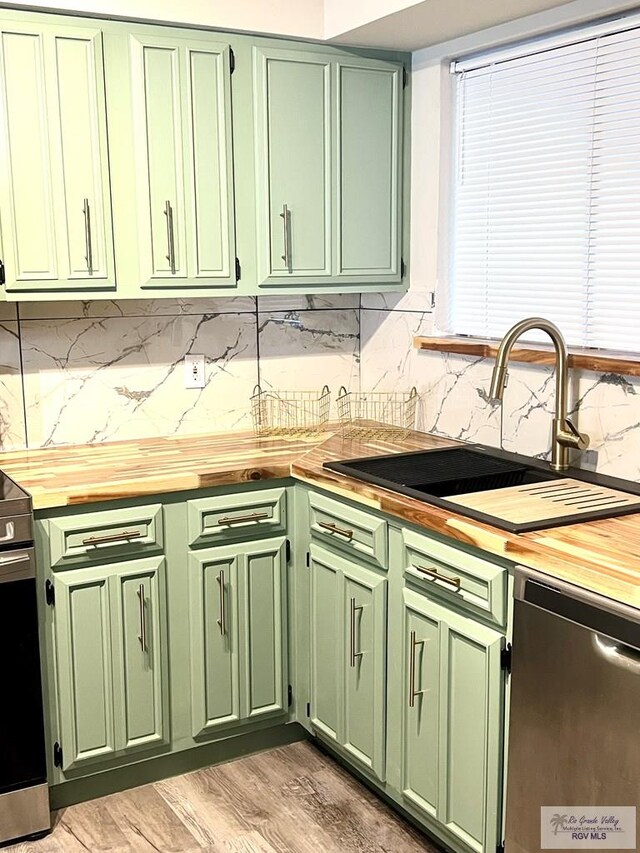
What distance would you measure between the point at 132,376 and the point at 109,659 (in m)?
0.95

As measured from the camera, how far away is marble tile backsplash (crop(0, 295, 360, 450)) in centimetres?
295

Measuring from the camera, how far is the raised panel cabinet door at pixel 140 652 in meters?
2.61

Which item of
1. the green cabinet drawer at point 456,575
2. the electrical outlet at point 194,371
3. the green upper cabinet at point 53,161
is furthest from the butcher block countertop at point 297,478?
the green upper cabinet at point 53,161

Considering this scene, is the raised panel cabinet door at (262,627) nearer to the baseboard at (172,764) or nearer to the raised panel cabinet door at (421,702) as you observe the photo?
the baseboard at (172,764)

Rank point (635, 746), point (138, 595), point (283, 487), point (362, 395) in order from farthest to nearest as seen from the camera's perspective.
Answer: point (362, 395), point (283, 487), point (138, 595), point (635, 746)

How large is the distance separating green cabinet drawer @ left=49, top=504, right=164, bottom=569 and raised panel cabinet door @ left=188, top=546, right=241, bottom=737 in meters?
0.16

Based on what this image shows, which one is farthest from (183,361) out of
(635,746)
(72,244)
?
(635,746)

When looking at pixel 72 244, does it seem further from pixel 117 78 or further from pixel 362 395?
pixel 362 395

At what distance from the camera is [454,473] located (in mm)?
2637

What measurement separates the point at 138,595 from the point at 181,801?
0.62 metres

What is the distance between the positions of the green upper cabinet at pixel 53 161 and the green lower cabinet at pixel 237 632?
90cm

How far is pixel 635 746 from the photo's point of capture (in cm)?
171

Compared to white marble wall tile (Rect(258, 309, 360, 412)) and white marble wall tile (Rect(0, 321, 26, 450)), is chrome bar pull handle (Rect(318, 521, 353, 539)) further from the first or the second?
white marble wall tile (Rect(0, 321, 26, 450))

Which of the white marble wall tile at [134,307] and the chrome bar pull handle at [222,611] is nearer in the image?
the chrome bar pull handle at [222,611]
